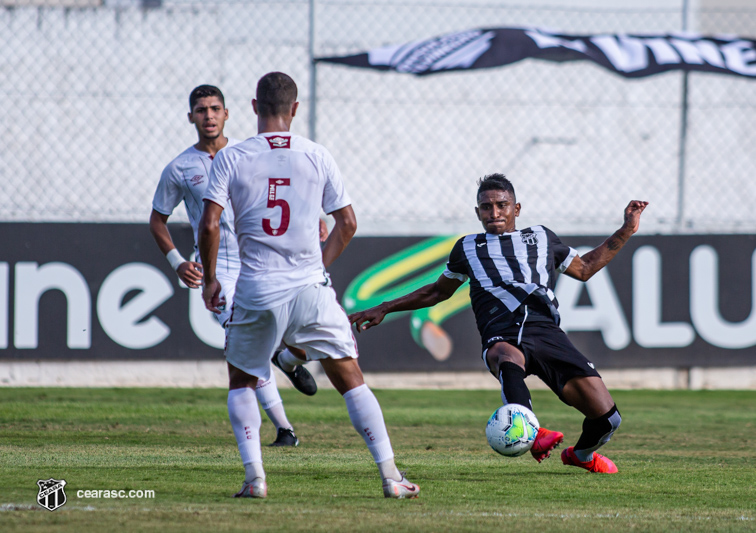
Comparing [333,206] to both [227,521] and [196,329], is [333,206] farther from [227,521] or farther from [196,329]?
[196,329]

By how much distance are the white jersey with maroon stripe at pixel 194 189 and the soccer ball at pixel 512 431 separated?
82.9 inches

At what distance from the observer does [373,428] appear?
4.02 meters

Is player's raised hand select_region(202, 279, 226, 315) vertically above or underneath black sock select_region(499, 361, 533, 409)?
above

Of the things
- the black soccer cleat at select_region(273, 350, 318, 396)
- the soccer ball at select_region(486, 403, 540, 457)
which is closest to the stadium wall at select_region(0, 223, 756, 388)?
Result: the black soccer cleat at select_region(273, 350, 318, 396)

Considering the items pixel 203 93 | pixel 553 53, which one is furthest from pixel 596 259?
pixel 553 53

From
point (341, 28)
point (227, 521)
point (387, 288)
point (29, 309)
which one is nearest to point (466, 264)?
point (227, 521)

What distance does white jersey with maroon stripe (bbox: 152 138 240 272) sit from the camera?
5.86m

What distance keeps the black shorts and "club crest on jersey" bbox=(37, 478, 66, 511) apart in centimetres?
212

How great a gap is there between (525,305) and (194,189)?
209 cm

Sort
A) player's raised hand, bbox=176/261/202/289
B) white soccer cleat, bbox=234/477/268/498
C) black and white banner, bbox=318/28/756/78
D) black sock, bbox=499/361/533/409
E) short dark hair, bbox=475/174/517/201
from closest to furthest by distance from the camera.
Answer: white soccer cleat, bbox=234/477/268/498 < black sock, bbox=499/361/533/409 < short dark hair, bbox=475/174/517/201 < player's raised hand, bbox=176/261/202/289 < black and white banner, bbox=318/28/756/78

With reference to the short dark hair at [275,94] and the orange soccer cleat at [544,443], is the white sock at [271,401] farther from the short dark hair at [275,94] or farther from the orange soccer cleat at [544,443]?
the short dark hair at [275,94]

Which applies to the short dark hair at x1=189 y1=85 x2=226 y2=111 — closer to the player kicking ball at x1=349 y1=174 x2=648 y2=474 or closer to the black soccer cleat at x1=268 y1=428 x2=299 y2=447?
the player kicking ball at x1=349 y1=174 x2=648 y2=474

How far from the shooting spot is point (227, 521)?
3.42 metres

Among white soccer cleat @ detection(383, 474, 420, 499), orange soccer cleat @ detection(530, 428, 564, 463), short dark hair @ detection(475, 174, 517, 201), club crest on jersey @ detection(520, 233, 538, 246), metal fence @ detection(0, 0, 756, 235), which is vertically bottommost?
white soccer cleat @ detection(383, 474, 420, 499)
